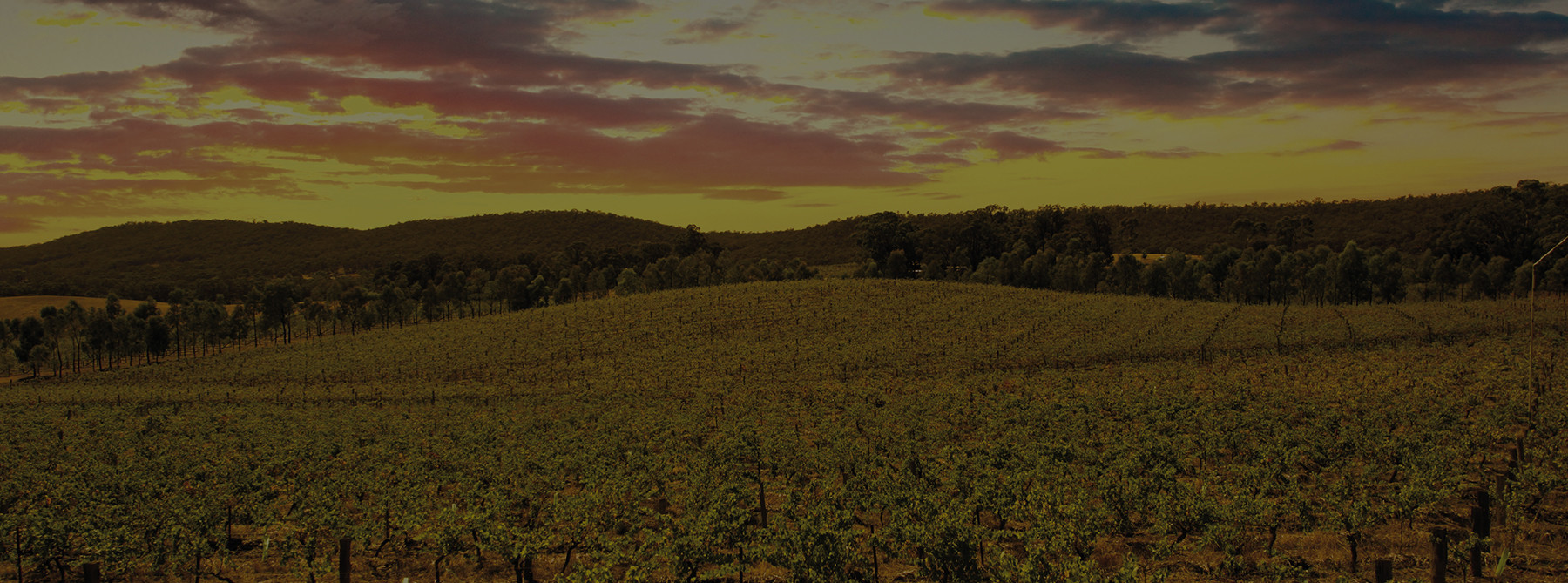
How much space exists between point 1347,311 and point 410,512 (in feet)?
286

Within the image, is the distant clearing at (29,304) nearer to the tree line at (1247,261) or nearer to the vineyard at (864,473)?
the vineyard at (864,473)

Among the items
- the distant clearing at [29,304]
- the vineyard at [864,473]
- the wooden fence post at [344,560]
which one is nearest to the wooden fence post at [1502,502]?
the vineyard at [864,473]

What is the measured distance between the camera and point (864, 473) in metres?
24.3

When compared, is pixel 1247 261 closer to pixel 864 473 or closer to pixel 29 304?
pixel 864 473

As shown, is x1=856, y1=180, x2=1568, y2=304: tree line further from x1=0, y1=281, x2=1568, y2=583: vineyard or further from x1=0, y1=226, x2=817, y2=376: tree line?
x1=0, y1=281, x2=1568, y2=583: vineyard

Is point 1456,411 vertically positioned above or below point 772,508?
above

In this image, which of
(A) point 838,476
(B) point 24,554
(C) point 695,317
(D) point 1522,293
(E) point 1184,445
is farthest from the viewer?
(D) point 1522,293

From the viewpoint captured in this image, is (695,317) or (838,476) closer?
(838,476)

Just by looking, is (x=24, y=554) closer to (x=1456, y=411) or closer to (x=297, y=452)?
(x=297, y=452)

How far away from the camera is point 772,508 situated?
2556 cm

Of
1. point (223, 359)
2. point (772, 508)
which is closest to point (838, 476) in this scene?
point (772, 508)

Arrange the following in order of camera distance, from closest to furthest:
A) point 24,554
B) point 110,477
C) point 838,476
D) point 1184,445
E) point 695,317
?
point 24,554 → point 110,477 → point 1184,445 → point 838,476 → point 695,317

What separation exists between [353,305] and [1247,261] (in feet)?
480

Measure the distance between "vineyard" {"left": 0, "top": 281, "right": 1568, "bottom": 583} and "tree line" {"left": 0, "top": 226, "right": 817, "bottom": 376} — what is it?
68.9 m
